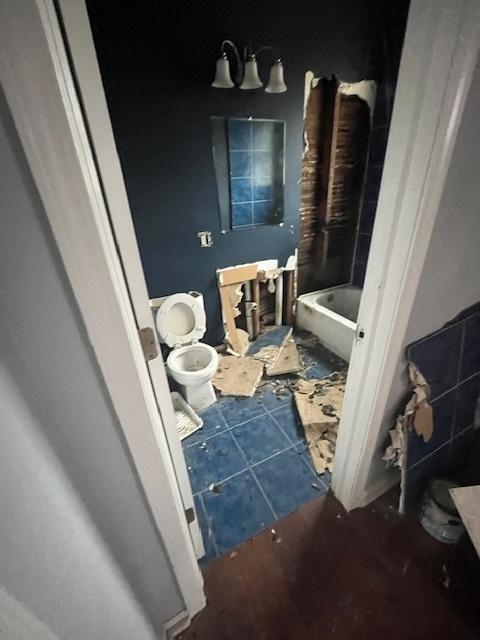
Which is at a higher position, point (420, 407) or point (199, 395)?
point (420, 407)

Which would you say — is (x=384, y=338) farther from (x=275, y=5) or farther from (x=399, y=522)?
(x=275, y=5)

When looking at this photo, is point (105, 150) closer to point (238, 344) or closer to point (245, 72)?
point (245, 72)

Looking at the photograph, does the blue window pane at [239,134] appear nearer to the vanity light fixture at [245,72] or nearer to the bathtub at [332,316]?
the vanity light fixture at [245,72]

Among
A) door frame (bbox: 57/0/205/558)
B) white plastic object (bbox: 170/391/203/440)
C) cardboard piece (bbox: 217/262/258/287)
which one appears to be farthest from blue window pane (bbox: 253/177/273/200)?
door frame (bbox: 57/0/205/558)

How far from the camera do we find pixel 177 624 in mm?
1029

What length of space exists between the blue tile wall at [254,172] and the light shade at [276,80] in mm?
218

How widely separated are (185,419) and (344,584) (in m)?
1.21

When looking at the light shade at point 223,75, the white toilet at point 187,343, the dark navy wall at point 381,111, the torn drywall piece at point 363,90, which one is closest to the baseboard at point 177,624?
the white toilet at point 187,343

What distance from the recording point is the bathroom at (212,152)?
1.54 metres

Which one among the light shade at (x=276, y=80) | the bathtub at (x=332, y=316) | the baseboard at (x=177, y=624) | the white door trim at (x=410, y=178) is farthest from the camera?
the bathtub at (x=332, y=316)

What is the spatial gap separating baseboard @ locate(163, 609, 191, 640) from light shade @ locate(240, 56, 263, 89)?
108 inches

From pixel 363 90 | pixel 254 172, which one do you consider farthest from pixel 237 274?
pixel 363 90

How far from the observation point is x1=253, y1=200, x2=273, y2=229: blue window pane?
7.60 feet

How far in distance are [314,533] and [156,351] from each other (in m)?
1.23
